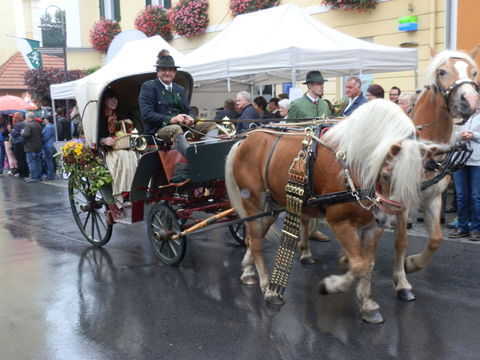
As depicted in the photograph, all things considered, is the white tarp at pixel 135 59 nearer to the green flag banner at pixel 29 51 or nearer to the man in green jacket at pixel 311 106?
the man in green jacket at pixel 311 106

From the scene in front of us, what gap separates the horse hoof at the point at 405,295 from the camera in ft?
15.9

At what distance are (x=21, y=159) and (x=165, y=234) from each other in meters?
12.3

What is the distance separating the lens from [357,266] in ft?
13.1

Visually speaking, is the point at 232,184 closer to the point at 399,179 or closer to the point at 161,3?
the point at 399,179

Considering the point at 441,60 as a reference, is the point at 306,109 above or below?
Answer: below

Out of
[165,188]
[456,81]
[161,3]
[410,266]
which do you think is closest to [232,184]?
[165,188]

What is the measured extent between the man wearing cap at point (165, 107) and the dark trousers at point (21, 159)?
38.6ft

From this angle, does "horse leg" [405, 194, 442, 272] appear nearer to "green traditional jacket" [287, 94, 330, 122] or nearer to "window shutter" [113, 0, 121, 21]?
"green traditional jacket" [287, 94, 330, 122]

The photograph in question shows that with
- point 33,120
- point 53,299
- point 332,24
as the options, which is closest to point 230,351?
point 53,299

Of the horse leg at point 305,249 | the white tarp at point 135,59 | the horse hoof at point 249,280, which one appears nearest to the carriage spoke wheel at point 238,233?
the horse leg at point 305,249

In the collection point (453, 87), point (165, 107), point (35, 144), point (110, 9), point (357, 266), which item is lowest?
point (357, 266)

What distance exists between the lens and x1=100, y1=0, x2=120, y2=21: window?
21.7 m

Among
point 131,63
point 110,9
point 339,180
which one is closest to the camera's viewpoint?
point 339,180

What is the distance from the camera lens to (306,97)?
6.86 meters
